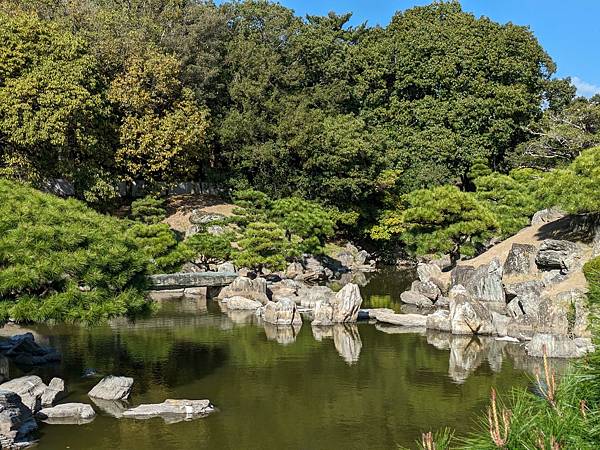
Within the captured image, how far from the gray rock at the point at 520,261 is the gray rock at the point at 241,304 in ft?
30.9

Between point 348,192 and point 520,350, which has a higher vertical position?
point 348,192

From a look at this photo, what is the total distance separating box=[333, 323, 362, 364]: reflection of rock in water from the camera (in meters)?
16.4

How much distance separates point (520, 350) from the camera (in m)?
16.7

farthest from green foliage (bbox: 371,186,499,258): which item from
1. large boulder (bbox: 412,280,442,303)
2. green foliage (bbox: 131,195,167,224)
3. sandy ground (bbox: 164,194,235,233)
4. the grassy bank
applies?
the grassy bank

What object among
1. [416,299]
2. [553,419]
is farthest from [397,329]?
[553,419]

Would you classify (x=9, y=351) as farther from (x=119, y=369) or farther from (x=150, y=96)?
(x=150, y=96)

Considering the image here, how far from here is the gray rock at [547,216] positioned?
25812 mm

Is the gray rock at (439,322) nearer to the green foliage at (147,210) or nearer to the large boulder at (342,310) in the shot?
the large boulder at (342,310)

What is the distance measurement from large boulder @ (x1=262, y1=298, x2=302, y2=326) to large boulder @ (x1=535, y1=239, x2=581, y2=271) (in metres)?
8.86

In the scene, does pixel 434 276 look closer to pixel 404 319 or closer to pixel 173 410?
pixel 404 319

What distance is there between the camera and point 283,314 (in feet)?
67.2

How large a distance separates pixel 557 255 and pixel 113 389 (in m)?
15.7

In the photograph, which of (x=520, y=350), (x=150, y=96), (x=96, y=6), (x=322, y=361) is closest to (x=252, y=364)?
(x=322, y=361)

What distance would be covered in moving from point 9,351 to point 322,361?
756 centimetres
